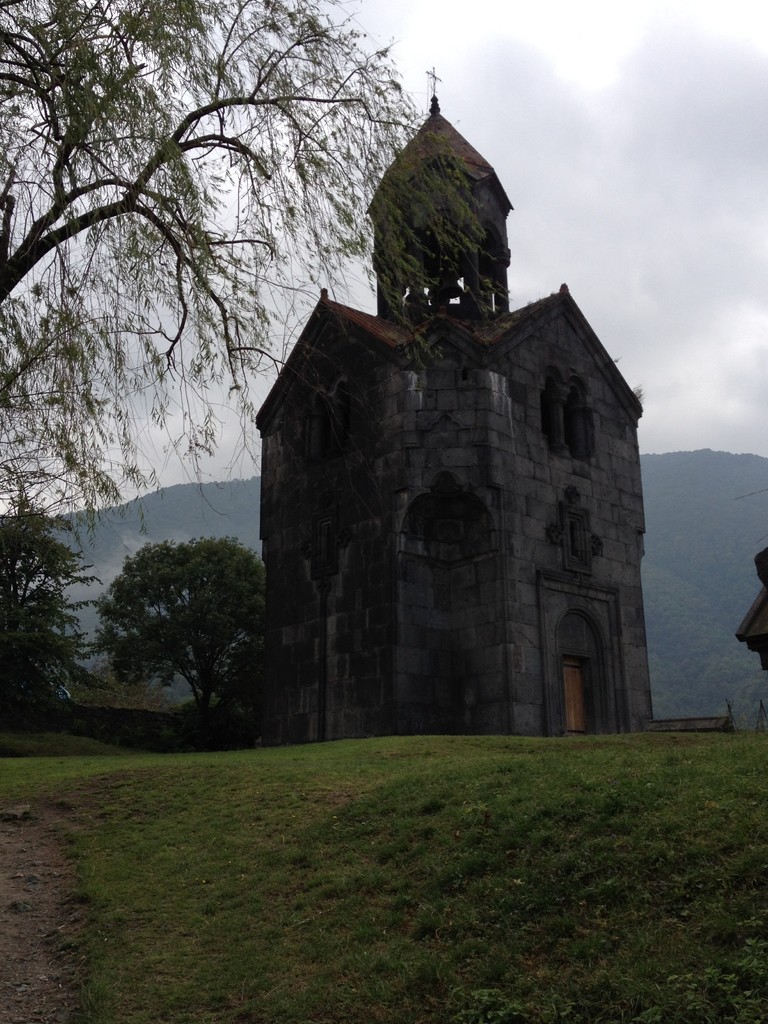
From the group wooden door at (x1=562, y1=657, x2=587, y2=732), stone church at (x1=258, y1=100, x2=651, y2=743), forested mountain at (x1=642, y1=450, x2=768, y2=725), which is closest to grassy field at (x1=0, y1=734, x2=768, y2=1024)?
stone church at (x1=258, y1=100, x2=651, y2=743)

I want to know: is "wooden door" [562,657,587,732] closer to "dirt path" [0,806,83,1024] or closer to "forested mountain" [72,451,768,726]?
"dirt path" [0,806,83,1024]

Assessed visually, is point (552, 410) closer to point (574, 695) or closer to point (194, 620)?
point (574, 695)

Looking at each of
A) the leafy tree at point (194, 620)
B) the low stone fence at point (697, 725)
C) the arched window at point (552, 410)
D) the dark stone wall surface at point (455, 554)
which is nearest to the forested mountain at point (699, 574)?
the leafy tree at point (194, 620)

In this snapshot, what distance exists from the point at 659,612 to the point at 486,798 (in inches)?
4282

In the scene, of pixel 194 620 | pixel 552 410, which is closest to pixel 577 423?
pixel 552 410

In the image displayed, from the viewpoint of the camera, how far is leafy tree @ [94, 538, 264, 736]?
3198 cm

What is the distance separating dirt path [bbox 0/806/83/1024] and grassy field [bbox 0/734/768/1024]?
Answer: 0.71 ft

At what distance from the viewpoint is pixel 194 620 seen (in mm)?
32094

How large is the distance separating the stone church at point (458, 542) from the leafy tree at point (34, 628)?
668 centimetres

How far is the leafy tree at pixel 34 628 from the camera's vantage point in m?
26.7

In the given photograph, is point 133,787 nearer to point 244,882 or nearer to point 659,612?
point 244,882

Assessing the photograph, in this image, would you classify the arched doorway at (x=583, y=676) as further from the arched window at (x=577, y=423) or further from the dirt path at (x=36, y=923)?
the dirt path at (x=36, y=923)

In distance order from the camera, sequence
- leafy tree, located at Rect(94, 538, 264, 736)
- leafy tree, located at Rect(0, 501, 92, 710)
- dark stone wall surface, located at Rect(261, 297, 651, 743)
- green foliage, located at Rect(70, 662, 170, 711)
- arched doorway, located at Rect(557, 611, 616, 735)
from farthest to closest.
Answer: leafy tree, located at Rect(94, 538, 264, 736)
green foliage, located at Rect(70, 662, 170, 711)
leafy tree, located at Rect(0, 501, 92, 710)
arched doorway, located at Rect(557, 611, 616, 735)
dark stone wall surface, located at Rect(261, 297, 651, 743)

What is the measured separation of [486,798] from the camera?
9531mm
